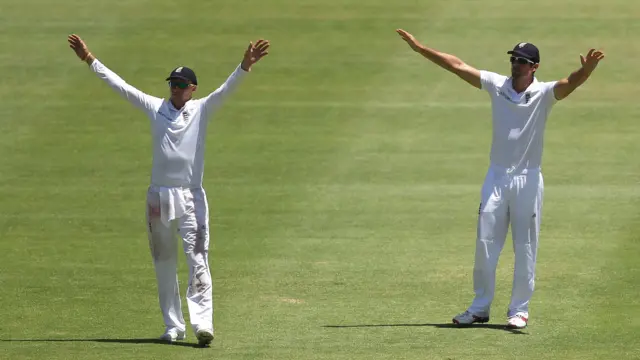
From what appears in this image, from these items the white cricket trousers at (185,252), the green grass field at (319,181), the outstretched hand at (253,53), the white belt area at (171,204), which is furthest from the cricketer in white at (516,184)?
the white belt area at (171,204)

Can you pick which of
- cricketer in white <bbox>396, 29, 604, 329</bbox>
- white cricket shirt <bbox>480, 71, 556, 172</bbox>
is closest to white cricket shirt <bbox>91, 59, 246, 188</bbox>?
cricketer in white <bbox>396, 29, 604, 329</bbox>

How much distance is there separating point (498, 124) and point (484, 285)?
4.40 ft

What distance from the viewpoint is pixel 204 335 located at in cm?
1084

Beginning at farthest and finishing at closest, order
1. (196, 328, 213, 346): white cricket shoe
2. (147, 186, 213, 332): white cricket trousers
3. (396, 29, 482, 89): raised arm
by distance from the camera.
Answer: (396, 29, 482, 89): raised arm
(147, 186, 213, 332): white cricket trousers
(196, 328, 213, 346): white cricket shoe

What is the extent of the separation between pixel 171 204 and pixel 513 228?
2881 millimetres

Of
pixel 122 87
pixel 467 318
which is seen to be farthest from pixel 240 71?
pixel 467 318

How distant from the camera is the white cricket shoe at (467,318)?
1175 centimetres

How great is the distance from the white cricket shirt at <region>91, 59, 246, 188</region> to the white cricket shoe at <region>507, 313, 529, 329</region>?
279cm

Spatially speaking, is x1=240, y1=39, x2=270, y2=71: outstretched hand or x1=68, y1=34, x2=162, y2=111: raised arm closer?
x1=240, y1=39, x2=270, y2=71: outstretched hand

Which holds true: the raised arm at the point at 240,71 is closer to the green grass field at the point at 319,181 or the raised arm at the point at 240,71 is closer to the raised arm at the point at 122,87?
the raised arm at the point at 122,87

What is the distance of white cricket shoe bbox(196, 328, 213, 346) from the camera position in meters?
10.8

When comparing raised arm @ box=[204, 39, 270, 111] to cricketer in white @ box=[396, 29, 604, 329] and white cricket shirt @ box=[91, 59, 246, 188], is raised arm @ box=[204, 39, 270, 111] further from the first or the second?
cricketer in white @ box=[396, 29, 604, 329]

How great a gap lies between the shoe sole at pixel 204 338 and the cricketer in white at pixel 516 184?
2.16 metres

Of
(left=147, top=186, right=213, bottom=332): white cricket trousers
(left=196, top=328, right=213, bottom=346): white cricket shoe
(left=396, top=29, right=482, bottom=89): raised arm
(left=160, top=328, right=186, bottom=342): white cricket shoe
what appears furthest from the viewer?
(left=396, top=29, right=482, bottom=89): raised arm
